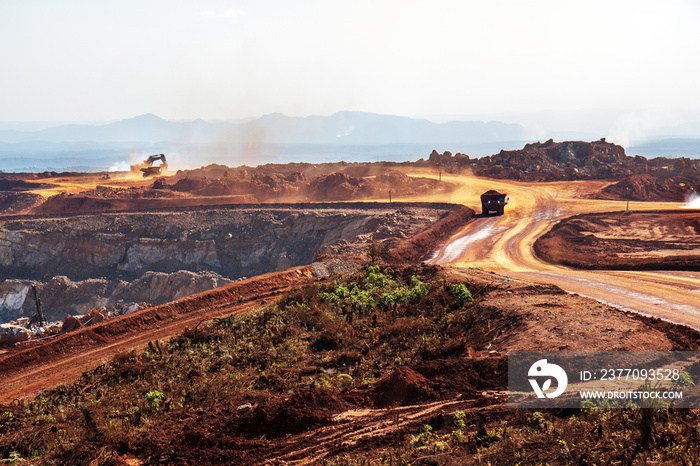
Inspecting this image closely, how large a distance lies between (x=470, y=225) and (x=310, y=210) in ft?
49.4

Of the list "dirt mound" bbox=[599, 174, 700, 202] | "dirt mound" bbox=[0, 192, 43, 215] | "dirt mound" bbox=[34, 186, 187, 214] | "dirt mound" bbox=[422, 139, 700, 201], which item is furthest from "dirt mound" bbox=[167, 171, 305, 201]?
"dirt mound" bbox=[599, 174, 700, 202]

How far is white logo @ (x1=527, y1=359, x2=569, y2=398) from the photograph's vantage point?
7.52m

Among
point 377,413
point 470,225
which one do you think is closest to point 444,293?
point 377,413

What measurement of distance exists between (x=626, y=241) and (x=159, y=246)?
35246 millimetres

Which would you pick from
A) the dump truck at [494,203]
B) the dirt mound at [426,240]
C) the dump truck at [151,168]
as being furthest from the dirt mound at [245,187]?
the dump truck at [494,203]

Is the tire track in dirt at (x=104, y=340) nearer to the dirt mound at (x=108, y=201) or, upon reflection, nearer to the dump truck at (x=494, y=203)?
the dump truck at (x=494, y=203)

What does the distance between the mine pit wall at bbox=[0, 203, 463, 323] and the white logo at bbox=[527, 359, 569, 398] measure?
2609 cm

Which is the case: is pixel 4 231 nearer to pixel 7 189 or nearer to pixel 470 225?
pixel 7 189

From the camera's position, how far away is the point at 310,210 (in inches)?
1654

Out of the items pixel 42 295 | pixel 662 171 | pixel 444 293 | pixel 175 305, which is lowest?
pixel 42 295

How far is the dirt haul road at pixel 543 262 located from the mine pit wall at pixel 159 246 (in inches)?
219

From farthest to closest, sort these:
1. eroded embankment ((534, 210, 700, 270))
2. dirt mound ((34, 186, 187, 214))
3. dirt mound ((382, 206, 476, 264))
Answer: dirt mound ((34, 186, 187, 214)) → dirt mound ((382, 206, 476, 264)) → eroded embankment ((534, 210, 700, 270))

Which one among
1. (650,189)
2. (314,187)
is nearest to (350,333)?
(650,189)

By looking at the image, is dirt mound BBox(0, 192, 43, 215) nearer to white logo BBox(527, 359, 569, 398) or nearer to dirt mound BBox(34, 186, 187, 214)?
dirt mound BBox(34, 186, 187, 214)
